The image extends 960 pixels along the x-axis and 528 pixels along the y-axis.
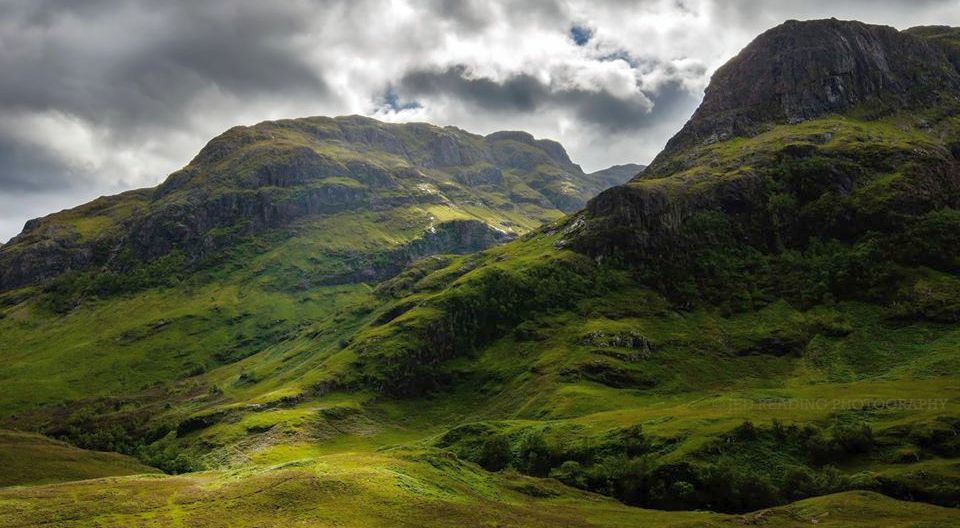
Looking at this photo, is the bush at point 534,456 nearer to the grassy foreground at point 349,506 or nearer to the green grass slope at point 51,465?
the grassy foreground at point 349,506

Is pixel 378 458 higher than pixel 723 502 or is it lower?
higher

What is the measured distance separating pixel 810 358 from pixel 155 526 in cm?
18783

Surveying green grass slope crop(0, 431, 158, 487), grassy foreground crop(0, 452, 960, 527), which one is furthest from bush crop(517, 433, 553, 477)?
green grass slope crop(0, 431, 158, 487)

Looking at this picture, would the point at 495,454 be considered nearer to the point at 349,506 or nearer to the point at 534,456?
the point at 534,456

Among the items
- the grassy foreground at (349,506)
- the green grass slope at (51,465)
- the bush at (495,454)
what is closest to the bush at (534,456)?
the bush at (495,454)

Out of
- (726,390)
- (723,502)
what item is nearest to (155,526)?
(723,502)

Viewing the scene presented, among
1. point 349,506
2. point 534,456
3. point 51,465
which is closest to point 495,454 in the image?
point 534,456

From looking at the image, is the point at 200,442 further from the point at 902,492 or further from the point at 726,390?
the point at 902,492

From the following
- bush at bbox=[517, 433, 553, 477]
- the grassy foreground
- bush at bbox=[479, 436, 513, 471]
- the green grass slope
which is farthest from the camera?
bush at bbox=[479, 436, 513, 471]

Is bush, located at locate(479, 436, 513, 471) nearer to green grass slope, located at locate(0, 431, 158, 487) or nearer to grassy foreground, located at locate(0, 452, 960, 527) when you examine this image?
grassy foreground, located at locate(0, 452, 960, 527)

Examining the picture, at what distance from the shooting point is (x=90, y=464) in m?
147

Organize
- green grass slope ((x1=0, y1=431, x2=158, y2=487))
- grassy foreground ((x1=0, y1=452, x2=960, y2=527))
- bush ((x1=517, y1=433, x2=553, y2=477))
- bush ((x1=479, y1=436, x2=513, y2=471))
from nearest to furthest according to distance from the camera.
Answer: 1. grassy foreground ((x1=0, y1=452, x2=960, y2=527))
2. green grass slope ((x1=0, y1=431, x2=158, y2=487))
3. bush ((x1=517, y1=433, x2=553, y2=477))
4. bush ((x1=479, y1=436, x2=513, y2=471))

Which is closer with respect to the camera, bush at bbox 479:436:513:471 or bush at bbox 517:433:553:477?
bush at bbox 517:433:553:477

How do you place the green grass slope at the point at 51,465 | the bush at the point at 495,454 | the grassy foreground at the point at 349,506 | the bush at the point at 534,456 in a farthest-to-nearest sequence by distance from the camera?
the bush at the point at 495,454 → the bush at the point at 534,456 → the green grass slope at the point at 51,465 → the grassy foreground at the point at 349,506
